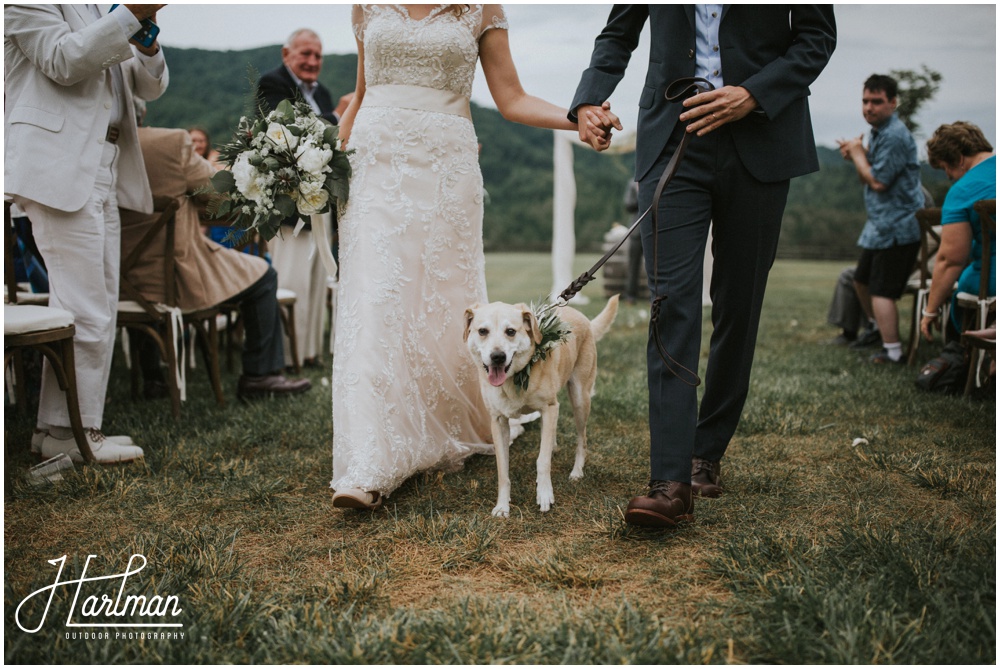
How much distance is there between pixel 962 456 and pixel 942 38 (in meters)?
3.63

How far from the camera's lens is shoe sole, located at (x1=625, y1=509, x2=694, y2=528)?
2.58m

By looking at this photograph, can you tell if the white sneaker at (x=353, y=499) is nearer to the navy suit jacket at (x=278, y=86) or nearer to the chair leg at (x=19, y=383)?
the chair leg at (x=19, y=383)

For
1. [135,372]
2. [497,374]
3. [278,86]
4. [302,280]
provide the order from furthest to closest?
[302,280], [278,86], [135,372], [497,374]

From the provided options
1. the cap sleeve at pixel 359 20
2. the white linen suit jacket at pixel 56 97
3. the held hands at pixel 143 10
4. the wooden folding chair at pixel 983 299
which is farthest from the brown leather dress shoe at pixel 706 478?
the held hands at pixel 143 10

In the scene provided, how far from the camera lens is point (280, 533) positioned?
2.84 metres

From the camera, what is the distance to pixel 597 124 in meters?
2.74

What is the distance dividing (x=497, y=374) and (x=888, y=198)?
5.08 m

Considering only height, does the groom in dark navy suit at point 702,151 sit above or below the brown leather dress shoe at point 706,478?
above

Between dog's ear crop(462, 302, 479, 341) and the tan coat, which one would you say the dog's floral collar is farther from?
the tan coat

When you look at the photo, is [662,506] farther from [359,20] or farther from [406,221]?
[359,20]

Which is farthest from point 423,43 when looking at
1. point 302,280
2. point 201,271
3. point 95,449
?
point 302,280

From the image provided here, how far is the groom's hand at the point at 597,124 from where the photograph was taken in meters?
2.74

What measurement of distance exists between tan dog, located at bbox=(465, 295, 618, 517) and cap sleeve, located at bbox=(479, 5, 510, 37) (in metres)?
1.35

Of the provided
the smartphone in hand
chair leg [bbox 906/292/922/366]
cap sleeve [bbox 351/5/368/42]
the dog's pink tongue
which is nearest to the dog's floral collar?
the dog's pink tongue
